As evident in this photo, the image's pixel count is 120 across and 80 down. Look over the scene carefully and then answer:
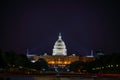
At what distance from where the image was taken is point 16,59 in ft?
502

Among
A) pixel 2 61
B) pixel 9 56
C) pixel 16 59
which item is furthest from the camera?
pixel 16 59

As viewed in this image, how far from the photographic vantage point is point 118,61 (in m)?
136

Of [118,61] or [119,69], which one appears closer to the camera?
[119,69]

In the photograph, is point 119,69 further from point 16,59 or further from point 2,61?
point 16,59

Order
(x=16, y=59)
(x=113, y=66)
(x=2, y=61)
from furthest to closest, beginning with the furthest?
(x=16, y=59)
(x=113, y=66)
(x=2, y=61)

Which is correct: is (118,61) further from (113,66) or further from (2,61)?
(2,61)

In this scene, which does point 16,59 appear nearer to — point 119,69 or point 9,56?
point 9,56

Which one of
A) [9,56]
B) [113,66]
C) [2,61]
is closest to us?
[2,61]

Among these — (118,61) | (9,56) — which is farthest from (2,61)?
(118,61)

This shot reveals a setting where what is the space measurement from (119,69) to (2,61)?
28.0 metres

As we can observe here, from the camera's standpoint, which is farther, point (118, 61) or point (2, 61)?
point (118, 61)

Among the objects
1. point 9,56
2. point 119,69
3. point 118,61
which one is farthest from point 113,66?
point 9,56

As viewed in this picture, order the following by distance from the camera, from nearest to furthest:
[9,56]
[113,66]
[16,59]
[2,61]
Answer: [2,61] < [113,66] < [9,56] < [16,59]

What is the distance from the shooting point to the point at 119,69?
11775 cm
